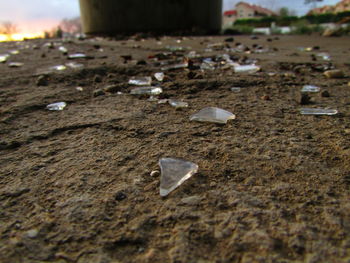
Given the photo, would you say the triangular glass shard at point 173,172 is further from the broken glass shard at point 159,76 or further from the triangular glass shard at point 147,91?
the broken glass shard at point 159,76

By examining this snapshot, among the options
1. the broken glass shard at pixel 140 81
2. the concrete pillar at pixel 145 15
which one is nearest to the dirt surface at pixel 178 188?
the broken glass shard at pixel 140 81

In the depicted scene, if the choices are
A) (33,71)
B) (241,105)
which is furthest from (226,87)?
(33,71)

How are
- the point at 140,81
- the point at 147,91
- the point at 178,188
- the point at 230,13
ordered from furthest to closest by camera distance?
the point at 230,13
the point at 140,81
the point at 147,91
the point at 178,188

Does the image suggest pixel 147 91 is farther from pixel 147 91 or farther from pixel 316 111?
pixel 316 111

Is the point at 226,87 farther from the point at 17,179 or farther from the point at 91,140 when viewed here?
the point at 17,179

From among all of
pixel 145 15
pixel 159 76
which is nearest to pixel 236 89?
pixel 159 76

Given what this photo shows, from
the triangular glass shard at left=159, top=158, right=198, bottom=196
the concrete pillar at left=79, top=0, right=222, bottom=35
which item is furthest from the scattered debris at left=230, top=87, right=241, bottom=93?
the concrete pillar at left=79, top=0, right=222, bottom=35
